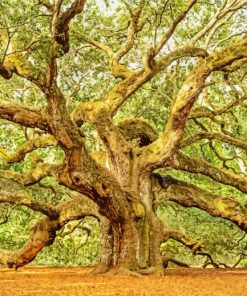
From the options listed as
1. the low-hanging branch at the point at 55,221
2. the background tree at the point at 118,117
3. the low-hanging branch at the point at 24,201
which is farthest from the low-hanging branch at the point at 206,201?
the low-hanging branch at the point at 24,201

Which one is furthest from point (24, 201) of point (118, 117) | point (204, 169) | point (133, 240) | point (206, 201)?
point (118, 117)

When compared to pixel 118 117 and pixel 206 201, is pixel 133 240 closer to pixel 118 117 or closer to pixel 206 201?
pixel 206 201

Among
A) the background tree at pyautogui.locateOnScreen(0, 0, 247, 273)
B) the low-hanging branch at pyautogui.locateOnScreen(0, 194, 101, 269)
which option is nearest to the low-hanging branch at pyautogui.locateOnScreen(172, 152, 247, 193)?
the background tree at pyautogui.locateOnScreen(0, 0, 247, 273)

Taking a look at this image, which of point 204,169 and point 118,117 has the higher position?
point 118,117

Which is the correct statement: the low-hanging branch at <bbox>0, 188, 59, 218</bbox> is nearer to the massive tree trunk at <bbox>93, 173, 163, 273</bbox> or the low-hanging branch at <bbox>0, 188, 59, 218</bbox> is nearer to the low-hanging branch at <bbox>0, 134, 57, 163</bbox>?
the low-hanging branch at <bbox>0, 134, 57, 163</bbox>

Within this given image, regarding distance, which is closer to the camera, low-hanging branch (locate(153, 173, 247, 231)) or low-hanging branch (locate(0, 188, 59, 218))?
low-hanging branch (locate(0, 188, 59, 218))

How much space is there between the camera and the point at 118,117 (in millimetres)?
22641

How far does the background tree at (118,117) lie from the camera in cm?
1223

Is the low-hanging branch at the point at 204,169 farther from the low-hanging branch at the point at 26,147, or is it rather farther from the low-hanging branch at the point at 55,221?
the low-hanging branch at the point at 26,147

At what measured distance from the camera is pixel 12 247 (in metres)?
24.9

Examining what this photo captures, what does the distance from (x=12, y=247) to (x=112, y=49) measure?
11.7 metres

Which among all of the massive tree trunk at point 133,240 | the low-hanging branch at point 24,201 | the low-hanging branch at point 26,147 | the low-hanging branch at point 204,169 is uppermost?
the low-hanging branch at point 26,147

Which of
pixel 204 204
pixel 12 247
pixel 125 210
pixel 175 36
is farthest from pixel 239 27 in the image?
pixel 12 247

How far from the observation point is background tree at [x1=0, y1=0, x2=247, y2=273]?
12227 millimetres
